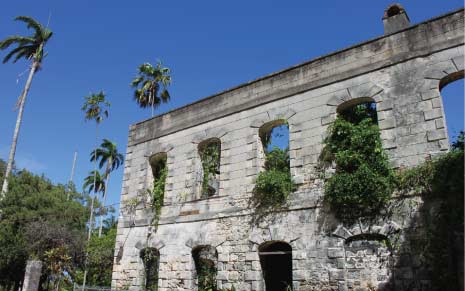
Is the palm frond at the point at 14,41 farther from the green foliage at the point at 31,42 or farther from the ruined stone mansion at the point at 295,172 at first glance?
the ruined stone mansion at the point at 295,172

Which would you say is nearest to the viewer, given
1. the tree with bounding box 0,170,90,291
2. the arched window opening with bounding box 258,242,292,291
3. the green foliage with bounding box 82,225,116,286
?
the arched window opening with bounding box 258,242,292,291

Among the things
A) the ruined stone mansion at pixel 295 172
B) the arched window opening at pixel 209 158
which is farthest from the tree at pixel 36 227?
the arched window opening at pixel 209 158

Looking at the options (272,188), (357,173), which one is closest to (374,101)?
(357,173)

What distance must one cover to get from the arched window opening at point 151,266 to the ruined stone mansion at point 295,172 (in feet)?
0.14

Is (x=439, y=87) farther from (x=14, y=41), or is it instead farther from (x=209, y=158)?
(x=14, y=41)

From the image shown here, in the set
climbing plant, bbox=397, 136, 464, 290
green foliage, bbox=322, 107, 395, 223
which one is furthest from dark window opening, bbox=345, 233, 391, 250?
climbing plant, bbox=397, 136, 464, 290

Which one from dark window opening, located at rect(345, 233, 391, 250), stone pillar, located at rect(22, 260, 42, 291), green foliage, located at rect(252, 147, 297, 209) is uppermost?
green foliage, located at rect(252, 147, 297, 209)

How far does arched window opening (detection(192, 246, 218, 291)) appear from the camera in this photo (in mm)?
11320

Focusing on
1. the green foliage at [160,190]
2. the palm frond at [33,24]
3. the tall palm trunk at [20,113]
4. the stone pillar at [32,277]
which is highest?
the palm frond at [33,24]

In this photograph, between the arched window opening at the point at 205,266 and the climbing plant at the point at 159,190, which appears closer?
the arched window opening at the point at 205,266

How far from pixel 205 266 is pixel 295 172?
4.00m

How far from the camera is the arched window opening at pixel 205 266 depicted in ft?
37.1

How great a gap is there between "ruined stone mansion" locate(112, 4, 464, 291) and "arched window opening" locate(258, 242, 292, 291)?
0.03 meters

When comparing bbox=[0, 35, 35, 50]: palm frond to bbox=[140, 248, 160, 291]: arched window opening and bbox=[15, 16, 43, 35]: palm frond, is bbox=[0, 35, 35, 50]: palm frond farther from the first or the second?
bbox=[140, 248, 160, 291]: arched window opening
